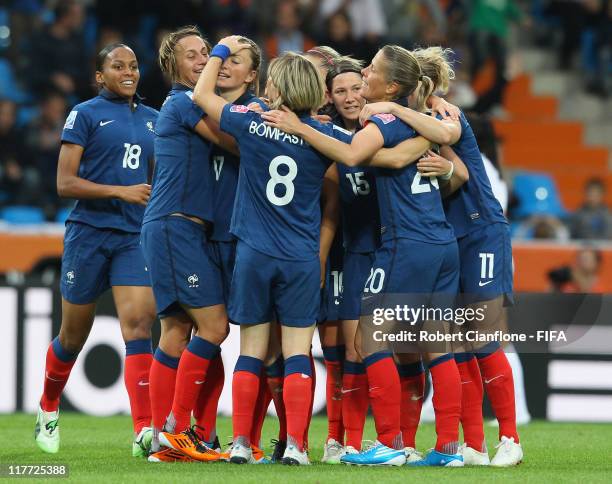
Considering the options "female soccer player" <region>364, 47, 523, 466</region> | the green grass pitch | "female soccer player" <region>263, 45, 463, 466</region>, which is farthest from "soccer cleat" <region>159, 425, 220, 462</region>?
"female soccer player" <region>364, 47, 523, 466</region>

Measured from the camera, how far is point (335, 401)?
720cm

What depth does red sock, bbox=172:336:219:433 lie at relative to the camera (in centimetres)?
670

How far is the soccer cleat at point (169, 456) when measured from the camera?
266 inches

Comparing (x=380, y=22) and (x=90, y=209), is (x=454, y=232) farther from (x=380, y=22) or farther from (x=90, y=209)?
(x=380, y=22)

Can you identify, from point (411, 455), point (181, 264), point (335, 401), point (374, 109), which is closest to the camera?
point (374, 109)


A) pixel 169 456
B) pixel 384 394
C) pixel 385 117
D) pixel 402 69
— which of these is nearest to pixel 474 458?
pixel 384 394

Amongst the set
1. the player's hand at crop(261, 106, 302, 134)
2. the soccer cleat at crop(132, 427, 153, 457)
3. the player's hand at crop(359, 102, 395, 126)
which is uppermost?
the player's hand at crop(359, 102, 395, 126)

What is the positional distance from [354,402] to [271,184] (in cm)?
131

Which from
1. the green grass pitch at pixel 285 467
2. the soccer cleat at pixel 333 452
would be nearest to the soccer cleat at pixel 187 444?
the green grass pitch at pixel 285 467

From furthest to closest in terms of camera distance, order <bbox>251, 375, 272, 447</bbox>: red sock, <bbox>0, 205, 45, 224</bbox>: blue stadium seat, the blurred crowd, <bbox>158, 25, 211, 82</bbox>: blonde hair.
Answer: the blurred crowd < <bbox>0, 205, 45, 224</bbox>: blue stadium seat < <bbox>158, 25, 211, 82</bbox>: blonde hair < <bbox>251, 375, 272, 447</bbox>: red sock

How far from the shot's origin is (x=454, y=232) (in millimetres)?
7000

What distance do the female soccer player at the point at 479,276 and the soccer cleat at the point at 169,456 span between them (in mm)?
1461

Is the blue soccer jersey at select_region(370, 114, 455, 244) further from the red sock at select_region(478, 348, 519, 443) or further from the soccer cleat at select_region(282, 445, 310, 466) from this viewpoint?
the soccer cleat at select_region(282, 445, 310, 466)

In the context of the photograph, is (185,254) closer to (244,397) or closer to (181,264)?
(181,264)
